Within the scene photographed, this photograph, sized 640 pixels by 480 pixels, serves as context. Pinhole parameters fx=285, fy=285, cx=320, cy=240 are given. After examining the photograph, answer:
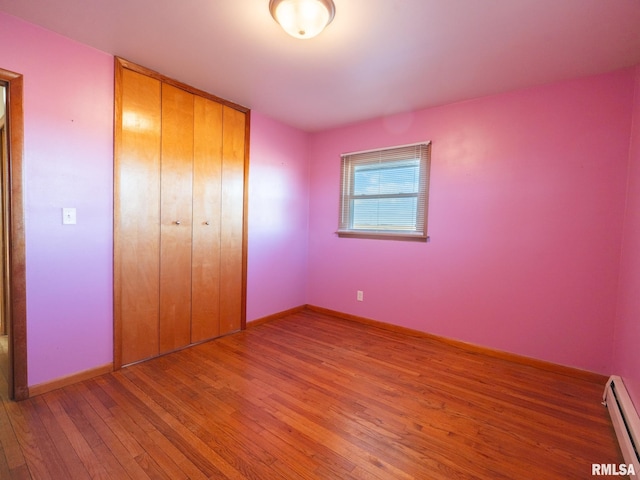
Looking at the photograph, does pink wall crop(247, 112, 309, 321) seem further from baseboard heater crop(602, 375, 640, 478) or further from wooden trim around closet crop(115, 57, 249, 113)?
baseboard heater crop(602, 375, 640, 478)

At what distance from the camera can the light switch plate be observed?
1.97 m

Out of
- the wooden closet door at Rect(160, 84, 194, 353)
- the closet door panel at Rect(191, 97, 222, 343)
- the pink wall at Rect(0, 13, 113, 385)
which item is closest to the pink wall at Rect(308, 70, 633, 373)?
the closet door panel at Rect(191, 97, 222, 343)

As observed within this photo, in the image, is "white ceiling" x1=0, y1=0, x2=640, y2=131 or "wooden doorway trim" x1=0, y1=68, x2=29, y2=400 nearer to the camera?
"white ceiling" x1=0, y1=0, x2=640, y2=131

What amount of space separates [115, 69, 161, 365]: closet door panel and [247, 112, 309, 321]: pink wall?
1028 millimetres

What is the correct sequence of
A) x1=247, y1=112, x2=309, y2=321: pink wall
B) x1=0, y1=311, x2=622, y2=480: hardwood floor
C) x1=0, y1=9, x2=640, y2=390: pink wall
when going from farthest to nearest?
x1=247, y1=112, x2=309, y2=321: pink wall → x1=0, y1=9, x2=640, y2=390: pink wall → x1=0, y1=311, x2=622, y2=480: hardwood floor

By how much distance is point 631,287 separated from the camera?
1.91 meters

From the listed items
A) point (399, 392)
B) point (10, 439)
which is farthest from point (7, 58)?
point (399, 392)

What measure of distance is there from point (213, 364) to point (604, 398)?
2.89 metres

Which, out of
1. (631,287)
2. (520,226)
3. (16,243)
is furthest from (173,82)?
(631,287)

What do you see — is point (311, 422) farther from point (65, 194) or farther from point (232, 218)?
point (65, 194)

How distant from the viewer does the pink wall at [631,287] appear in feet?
5.77

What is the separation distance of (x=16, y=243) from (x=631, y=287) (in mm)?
3998

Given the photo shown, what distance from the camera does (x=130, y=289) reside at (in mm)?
2311

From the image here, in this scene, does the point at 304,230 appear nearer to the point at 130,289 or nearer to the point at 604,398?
the point at 130,289
